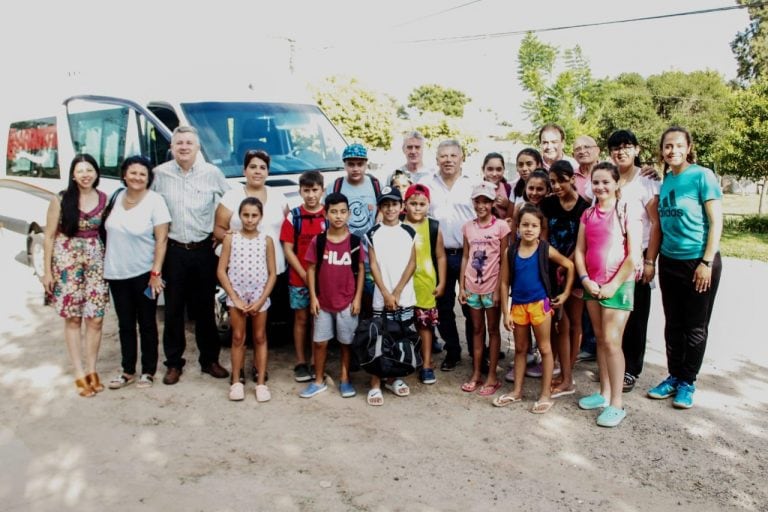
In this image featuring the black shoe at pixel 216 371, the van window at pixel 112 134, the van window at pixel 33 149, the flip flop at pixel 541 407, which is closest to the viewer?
the flip flop at pixel 541 407

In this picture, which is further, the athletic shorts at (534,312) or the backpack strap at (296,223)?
the backpack strap at (296,223)

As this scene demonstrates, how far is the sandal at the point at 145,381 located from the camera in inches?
191

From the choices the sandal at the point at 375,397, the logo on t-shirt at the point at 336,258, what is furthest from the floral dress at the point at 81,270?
the sandal at the point at 375,397

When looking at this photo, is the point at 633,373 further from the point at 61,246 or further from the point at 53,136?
the point at 53,136

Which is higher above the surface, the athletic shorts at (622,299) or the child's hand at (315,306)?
the athletic shorts at (622,299)

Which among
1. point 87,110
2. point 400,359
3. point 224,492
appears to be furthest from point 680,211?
point 87,110

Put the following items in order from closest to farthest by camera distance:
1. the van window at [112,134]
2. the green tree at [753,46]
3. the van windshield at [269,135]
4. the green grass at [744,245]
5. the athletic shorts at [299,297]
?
the athletic shorts at [299,297] → the van windshield at [269,135] → the van window at [112,134] → the green grass at [744,245] → the green tree at [753,46]

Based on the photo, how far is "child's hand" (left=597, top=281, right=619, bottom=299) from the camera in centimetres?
412

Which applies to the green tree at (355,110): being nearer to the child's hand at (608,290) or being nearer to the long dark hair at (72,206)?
the long dark hair at (72,206)

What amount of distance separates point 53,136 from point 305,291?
193 inches

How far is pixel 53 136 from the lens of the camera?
7664mm

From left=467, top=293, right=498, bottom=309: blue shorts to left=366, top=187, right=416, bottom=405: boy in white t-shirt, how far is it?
0.46 metres

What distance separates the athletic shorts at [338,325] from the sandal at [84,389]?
1.80m

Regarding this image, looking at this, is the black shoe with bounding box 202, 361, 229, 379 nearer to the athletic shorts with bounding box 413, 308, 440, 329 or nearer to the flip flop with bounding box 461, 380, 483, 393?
the athletic shorts with bounding box 413, 308, 440, 329
